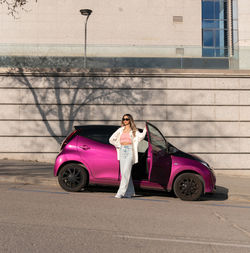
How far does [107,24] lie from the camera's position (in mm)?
28422

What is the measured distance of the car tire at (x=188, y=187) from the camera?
26.6ft

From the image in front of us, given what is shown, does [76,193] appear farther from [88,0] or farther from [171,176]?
[88,0]

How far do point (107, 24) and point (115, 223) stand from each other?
2487cm

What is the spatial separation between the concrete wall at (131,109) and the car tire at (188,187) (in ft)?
19.6

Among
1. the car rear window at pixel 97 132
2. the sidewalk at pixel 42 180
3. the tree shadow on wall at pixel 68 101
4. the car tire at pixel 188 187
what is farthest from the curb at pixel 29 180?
the tree shadow on wall at pixel 68 101

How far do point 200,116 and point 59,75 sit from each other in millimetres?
5819

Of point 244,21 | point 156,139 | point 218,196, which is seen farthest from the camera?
point 244,21

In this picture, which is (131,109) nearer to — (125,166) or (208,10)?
(125,166)

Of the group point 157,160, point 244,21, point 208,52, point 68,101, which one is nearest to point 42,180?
point 157,160

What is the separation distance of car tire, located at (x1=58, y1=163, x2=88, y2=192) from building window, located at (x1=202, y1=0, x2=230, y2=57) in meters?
23.4

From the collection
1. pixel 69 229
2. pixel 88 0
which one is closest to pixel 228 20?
pixel 88 0

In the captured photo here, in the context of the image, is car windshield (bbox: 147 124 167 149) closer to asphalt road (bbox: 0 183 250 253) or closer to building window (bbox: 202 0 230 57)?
asphalt road (bbox: 0 183 250 253)

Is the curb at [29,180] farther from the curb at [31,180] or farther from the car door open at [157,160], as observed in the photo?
the car door open at [157,160]

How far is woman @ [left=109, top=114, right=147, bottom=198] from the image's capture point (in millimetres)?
7699
